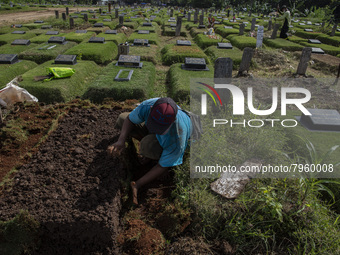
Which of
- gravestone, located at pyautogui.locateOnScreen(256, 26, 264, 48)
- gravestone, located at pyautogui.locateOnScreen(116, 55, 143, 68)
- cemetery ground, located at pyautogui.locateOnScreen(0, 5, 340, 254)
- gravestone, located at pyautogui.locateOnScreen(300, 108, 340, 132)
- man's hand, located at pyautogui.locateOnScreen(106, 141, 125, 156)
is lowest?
cemetery ground, located at pyautogui.locateOnScreen(0, 5, 340, 254)

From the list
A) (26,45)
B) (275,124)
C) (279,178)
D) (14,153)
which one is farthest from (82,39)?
(279,178)

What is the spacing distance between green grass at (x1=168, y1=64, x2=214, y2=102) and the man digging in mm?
2852

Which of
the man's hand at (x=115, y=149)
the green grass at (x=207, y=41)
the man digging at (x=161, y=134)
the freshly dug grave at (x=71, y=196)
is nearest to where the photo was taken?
the freshly dug grave at (x=71, y=196)

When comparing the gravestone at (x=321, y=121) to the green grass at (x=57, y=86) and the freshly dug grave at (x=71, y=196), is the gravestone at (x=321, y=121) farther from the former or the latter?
the green grass at (x=57, y=86)

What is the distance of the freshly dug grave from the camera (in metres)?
2.40

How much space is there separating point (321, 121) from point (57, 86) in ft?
18.6

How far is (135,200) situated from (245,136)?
6.60ft

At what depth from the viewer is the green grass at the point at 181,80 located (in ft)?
20.3

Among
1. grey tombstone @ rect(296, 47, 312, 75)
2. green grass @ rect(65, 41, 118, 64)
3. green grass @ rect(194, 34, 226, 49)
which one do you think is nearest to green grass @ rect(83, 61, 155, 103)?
green grass @ rect(65, 41, 118, 64)

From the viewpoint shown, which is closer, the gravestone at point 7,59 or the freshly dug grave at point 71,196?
the freshly dug grave at point 71,196

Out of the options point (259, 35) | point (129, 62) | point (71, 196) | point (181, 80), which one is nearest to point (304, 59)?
point (259, 35)

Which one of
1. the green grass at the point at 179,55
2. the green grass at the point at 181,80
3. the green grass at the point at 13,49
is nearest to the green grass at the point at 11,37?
the green grass at the point at 13,49

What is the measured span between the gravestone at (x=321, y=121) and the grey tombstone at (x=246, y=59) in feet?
12.9

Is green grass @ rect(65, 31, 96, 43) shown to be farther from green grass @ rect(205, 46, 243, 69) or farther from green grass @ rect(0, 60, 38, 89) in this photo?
green grass @ rect(205, 46, 243, 69)
